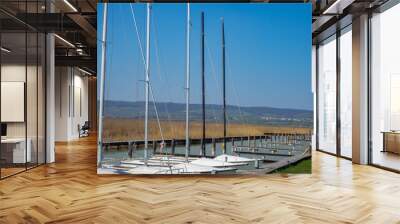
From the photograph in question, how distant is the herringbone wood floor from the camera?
12.9ft

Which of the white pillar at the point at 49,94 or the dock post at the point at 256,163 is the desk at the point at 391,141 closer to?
the dock post at the point at 256,163

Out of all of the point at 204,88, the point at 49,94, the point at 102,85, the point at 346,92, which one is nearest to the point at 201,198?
the point at 204,88

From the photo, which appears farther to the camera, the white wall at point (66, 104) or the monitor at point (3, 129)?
the white wall at point (66, 104)

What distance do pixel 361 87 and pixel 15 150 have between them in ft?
21.6

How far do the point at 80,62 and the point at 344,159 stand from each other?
28.1 ft

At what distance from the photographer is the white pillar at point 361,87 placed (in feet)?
25.6

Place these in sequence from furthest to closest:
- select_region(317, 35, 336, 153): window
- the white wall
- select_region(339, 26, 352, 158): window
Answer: the white wall → select_region(317, 35, 336, 153): window → select_region(339, 26, 352, 158): window

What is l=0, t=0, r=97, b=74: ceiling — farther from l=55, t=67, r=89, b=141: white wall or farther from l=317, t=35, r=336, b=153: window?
l=317, t=35, r=336, b=153: window

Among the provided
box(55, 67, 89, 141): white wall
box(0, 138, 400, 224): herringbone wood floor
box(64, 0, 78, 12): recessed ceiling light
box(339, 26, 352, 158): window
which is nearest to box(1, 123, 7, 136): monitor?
box(0, 138, 400, 224): herringbone wood floor

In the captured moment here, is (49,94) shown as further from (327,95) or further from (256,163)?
(327,95)

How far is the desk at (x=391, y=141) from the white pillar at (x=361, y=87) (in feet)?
2.04

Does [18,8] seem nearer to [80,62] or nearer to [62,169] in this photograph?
[62,169]

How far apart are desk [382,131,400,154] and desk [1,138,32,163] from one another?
21.3ft

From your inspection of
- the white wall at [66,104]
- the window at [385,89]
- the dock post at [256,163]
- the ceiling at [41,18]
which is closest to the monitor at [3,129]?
the ceiling at [41,18]
